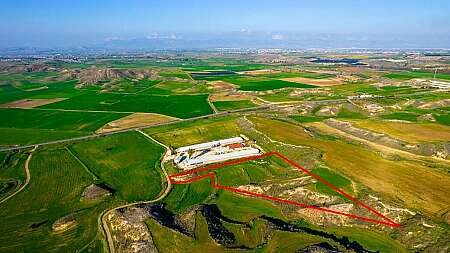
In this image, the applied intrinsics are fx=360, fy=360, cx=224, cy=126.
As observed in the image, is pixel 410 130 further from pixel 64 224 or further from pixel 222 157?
pixel 64 224

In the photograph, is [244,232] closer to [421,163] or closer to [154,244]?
[154,244]

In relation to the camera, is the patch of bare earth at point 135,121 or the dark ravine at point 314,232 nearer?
the dark ravine at point 314,232

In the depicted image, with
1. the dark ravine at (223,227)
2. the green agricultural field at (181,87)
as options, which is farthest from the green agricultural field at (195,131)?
the green agricultural field at (181,87)

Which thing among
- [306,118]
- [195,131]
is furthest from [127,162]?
[306,118]

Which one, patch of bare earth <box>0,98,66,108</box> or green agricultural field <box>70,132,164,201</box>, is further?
patch of bare earth <box>0,98,66,108</box>

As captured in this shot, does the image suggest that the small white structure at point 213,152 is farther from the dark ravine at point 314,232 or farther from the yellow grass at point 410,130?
the yellow grass at point 410,130

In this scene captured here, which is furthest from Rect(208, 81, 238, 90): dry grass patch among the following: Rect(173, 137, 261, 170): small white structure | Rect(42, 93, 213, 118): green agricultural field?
Rect(173, 137, 261, 170): small white structure

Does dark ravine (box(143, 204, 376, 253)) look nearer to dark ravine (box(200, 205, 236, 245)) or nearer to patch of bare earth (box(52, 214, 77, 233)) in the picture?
dark ravine (box(200, 205, 236, 245))
